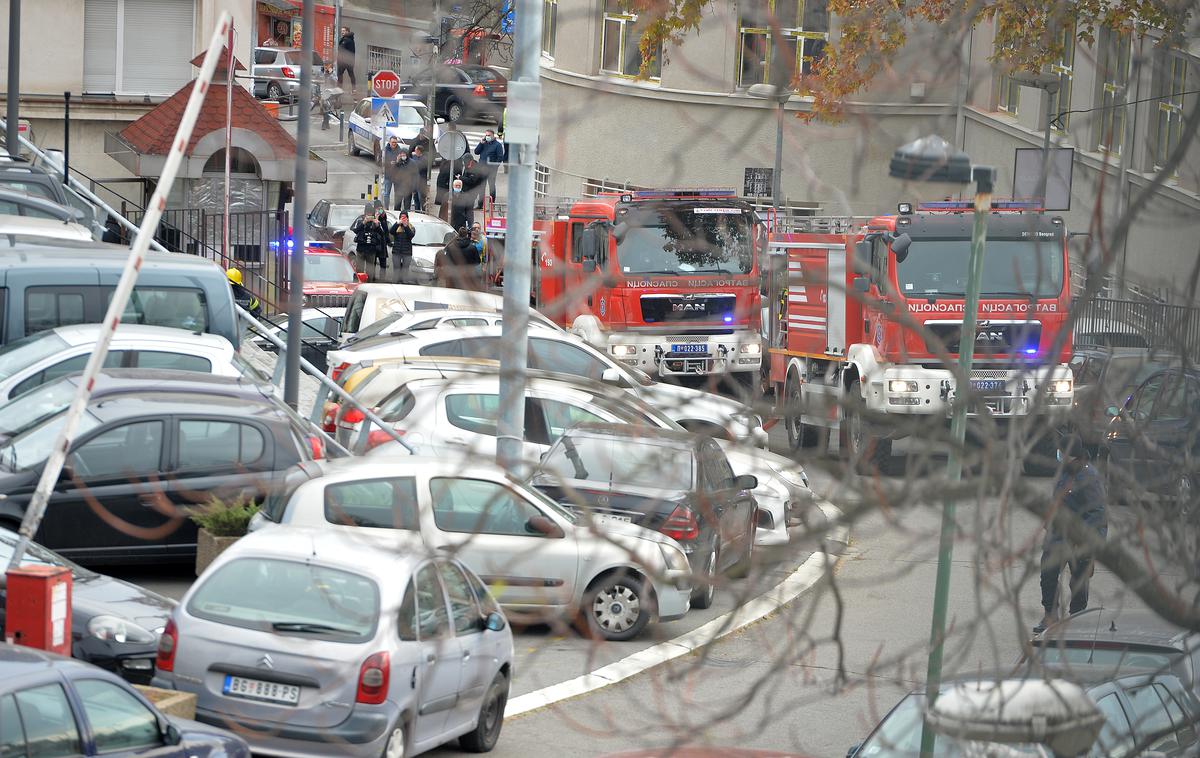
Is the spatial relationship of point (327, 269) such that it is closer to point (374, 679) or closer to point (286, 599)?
point (286, 599)

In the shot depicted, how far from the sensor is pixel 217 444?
1358cm

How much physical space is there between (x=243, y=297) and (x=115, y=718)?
64.6 ft

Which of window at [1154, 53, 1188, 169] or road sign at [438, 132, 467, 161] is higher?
road sign at [438, 132, 467, 161]

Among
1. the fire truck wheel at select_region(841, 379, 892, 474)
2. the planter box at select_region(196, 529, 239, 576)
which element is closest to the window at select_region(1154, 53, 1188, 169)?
the fire truck wheel at select_region(841, 379, 892, 474)

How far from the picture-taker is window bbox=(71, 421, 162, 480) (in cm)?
1302

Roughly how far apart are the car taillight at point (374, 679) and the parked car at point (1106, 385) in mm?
5198

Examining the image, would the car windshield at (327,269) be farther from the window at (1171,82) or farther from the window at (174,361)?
the window at (1171,82)

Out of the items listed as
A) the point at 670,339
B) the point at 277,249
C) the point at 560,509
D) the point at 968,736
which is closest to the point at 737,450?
the point at 968,736

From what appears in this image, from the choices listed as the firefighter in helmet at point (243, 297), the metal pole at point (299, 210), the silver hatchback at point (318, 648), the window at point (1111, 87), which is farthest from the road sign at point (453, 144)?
the window at point (1111, 87)

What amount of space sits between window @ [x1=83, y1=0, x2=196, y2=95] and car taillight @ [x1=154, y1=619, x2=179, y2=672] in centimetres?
2431

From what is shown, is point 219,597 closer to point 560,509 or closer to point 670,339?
point 560,509

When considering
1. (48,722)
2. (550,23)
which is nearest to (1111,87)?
(48,722)

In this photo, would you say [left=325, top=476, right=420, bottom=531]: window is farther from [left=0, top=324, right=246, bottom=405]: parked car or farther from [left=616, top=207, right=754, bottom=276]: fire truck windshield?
[left=616, top=207, right=754, bottom=276]: fire truck windshield

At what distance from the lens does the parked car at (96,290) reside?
54.5 ft
